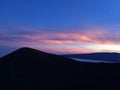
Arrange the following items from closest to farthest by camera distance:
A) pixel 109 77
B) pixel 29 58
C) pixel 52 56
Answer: pixel 109 77, pixel 29 58, pixel 52 56

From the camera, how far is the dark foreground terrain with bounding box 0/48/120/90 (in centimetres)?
2532

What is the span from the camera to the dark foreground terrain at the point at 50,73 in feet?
83.1

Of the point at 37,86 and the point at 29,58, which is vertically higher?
the point at 29,58

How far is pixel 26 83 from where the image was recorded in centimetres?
2586

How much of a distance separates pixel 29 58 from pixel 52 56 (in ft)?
11.1

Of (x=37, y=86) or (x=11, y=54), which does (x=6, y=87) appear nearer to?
(x=37, y=86)

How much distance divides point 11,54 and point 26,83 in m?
6.66

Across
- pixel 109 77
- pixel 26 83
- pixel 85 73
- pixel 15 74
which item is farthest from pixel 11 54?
pixel 109 77

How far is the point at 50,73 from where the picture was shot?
28.0 metres

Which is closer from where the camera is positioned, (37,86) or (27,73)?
(37,86)

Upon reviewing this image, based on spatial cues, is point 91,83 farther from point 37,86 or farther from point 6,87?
point 6,87

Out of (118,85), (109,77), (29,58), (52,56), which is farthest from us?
(52,56)

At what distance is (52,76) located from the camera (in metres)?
27.5

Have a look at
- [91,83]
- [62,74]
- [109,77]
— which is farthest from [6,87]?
[109,77]
